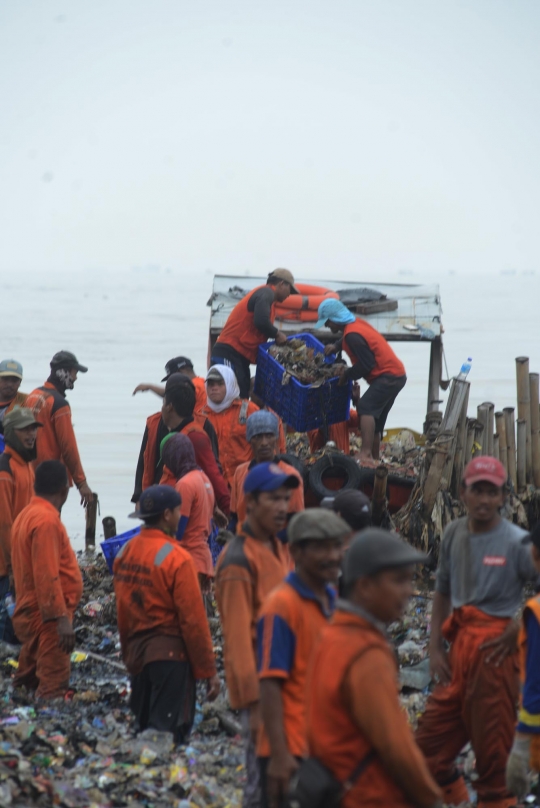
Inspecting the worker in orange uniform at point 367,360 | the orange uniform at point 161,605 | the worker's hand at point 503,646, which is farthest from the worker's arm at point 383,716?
the worker in orange uniform at point 367,360

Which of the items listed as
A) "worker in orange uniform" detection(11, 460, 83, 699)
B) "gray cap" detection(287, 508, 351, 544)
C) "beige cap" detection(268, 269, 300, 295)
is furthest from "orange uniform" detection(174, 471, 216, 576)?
"beige cap" detection(268, 269, 300, 295)

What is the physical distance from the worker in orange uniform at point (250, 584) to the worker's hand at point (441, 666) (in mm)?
1030

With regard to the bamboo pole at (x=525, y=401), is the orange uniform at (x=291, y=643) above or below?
below

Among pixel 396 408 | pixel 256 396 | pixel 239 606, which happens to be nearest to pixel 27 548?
pixel 239 606

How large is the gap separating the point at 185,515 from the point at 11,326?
6162cm

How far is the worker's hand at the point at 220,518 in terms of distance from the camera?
8.34 m

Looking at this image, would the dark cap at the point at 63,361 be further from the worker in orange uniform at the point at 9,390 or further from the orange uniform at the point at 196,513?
the orange uniform at the point at 196,513

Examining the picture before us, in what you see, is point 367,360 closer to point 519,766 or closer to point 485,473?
point 485,473

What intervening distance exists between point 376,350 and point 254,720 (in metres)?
6.32

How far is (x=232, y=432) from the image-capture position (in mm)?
9141

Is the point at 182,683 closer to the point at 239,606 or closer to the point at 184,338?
the point at 239,606

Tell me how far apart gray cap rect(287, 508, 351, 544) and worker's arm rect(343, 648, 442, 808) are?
81 cm

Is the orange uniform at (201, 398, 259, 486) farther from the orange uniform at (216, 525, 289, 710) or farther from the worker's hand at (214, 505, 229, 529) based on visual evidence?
the orange uniform at (216, 525, 289, 710)

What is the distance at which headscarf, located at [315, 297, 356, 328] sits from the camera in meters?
10.1
